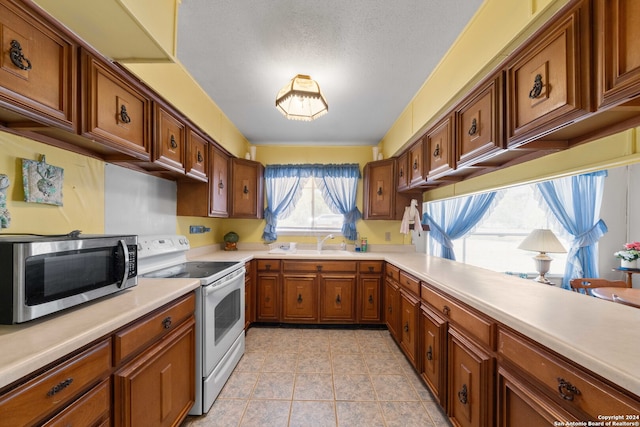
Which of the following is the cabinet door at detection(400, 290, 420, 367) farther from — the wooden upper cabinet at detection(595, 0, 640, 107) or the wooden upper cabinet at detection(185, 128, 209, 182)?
the wooden upper cabinet at detection(185, 128, 209, 182)

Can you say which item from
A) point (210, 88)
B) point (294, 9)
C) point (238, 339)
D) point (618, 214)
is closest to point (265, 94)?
point (210, 88)

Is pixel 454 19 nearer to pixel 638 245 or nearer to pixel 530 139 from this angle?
pixel 530 139

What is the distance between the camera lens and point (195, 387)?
1.64m

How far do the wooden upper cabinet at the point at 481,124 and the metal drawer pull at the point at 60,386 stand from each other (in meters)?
2.10

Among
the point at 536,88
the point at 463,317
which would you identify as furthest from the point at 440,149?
the point at 463,317

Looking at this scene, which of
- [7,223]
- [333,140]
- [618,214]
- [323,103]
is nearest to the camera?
[7,223]

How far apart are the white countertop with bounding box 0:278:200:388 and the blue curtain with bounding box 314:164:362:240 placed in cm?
256

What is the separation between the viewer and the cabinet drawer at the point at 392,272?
2556mm

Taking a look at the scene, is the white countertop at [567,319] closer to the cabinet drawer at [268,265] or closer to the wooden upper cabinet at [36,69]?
the cabinet drawer at [268,265]

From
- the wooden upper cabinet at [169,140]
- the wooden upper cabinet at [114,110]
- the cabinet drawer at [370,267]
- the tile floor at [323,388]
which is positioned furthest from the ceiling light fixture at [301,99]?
the tile floor at [323,388]

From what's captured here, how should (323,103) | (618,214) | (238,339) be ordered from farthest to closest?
1. (238,339)
2. (323,103)
3. (618,214)

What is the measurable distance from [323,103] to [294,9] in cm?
68

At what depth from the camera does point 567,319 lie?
0.99 m

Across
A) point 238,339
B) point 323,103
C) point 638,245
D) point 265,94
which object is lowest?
point 238,339
